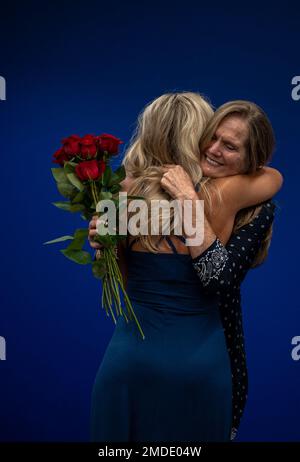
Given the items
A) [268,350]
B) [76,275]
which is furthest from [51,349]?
[268,350]

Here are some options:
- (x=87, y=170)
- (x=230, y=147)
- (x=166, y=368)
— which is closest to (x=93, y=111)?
(x=230, y=147)

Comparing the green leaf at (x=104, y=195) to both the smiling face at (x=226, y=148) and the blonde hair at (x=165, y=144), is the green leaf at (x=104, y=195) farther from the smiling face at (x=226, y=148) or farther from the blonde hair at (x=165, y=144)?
the smiling face at (x=226, y=148)

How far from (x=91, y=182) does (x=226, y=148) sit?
37 cm

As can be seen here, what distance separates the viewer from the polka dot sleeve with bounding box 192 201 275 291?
5.08ft

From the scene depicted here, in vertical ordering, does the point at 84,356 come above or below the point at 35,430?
above

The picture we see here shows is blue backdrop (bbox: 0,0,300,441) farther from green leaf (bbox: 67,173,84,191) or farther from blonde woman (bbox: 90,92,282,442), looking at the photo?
green leaf (bbox: 67,173,84,191)

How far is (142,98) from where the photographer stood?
3002 millimetres

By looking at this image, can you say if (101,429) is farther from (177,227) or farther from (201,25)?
(201,25)

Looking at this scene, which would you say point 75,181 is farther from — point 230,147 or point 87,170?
point 230,147

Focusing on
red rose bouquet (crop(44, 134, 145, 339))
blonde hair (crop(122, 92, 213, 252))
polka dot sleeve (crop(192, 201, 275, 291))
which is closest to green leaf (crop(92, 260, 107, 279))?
red rose bouquet (crop(44, 134, 145, 339))

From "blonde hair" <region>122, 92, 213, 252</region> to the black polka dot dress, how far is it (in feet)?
0.43

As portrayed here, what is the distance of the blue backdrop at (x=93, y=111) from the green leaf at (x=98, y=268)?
143 centimetres

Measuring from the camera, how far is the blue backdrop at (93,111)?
2.94m

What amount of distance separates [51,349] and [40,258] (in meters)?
0.43
